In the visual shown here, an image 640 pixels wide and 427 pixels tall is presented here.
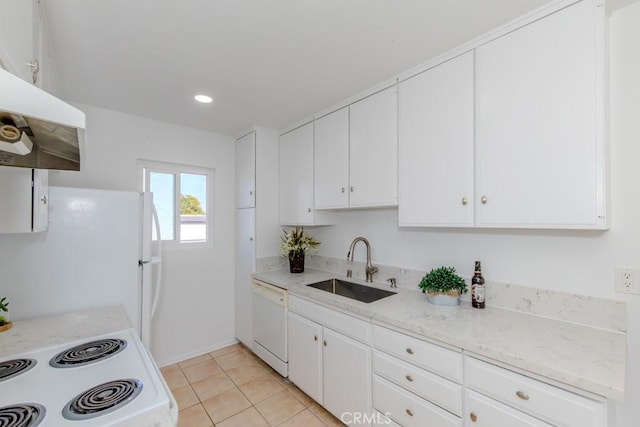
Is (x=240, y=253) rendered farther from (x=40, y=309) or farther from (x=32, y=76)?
(x=32, y=76)

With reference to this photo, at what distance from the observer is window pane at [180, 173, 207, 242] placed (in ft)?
9.26

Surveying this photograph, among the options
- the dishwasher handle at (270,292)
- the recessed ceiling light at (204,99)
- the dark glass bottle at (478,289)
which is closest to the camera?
the dark glass bottle at (478,289)

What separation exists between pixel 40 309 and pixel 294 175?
200cm

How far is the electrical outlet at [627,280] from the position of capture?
1227mm

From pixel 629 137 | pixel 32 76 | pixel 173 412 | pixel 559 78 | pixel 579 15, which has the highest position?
pixel 579 15

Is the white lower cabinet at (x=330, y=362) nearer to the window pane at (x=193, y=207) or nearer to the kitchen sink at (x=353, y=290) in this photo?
the kitchen sink at (x=353, y=290)

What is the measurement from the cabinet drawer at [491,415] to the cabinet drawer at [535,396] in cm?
3

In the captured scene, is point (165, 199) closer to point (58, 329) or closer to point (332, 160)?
point (58, 329)

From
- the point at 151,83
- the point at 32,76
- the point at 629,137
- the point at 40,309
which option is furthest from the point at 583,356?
the point at 151,83

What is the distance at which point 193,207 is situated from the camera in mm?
2887

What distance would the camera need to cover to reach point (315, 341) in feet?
6.62

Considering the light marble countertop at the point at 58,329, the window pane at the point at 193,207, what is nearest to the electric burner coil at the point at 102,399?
the light marble countertop at the point at 58,329

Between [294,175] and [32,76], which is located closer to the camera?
[32,76]

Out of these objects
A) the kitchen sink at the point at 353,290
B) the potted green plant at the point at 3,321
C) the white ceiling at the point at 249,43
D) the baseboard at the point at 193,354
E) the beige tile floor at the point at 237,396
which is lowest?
the beige tile floor at the point at 237,396
